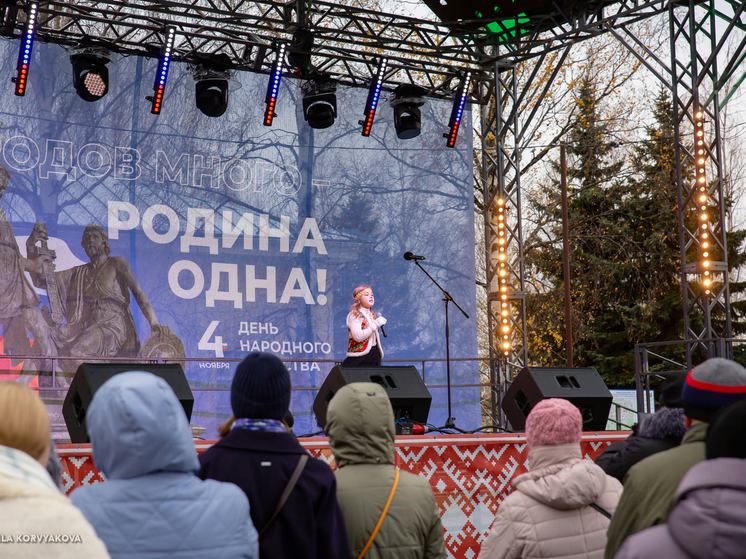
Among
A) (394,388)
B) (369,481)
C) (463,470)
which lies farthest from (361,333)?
(369,481)

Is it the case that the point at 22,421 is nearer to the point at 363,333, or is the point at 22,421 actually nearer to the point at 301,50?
the point at 363,333

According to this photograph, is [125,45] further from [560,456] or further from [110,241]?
[560,456]

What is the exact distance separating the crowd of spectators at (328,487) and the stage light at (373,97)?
23.3 feet

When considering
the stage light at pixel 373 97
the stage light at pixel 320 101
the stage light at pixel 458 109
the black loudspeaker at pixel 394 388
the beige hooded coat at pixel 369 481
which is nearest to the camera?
the beige hooded coat at pixel 369 481

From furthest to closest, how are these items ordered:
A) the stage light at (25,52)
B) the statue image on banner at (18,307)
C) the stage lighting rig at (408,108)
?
the stage lighting rig at (408,108) → the statue image on banner at (18,307) → the stage light at (25,52)

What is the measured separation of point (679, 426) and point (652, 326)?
56.1ft

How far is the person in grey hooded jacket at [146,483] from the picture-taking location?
161 centimetres

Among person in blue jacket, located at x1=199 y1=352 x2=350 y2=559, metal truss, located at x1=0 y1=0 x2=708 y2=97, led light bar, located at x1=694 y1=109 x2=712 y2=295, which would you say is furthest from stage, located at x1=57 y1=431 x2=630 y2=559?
metal truss, located at x1=0 y1=0 x2=708 y2=97

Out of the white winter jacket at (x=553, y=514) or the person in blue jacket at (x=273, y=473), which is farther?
the white winter jacket at (x=553, y=514)

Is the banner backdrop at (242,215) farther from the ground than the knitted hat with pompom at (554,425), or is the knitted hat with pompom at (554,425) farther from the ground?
the banner backdrop at (242,215)

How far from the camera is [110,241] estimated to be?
8.78 meters

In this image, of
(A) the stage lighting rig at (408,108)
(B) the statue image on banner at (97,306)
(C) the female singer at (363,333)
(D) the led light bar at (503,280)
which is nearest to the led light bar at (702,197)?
(D) the led light bar at (503,280)

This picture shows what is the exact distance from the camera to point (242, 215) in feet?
31.2

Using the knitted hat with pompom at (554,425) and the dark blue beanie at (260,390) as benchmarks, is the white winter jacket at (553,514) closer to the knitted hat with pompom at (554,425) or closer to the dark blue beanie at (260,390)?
the knitted hat with pompom at (554,425)
